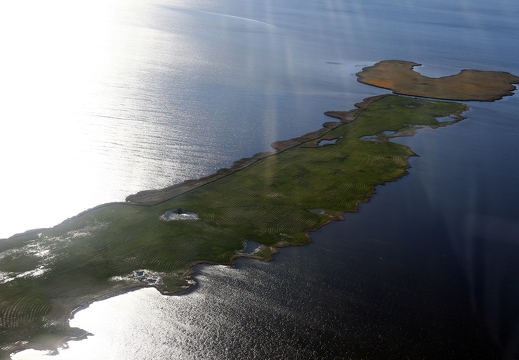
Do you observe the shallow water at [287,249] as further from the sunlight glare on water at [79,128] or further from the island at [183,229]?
the island at [183,229]

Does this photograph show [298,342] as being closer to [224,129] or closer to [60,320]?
[60,320]

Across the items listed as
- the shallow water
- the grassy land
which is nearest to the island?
the grassy land

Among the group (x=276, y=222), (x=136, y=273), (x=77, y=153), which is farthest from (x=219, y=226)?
(x=77, y=153)

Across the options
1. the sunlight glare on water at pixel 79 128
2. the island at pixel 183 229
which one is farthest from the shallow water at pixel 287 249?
the island at pixel 183 229

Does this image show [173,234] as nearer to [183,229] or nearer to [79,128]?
[183,229]

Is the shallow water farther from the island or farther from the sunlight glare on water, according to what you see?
the island

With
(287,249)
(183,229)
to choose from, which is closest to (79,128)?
(183,229)
